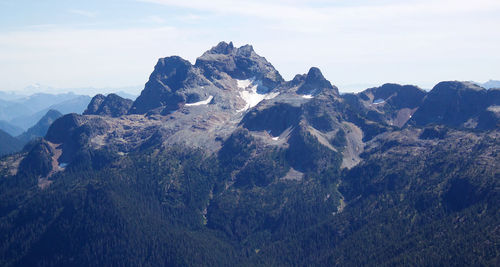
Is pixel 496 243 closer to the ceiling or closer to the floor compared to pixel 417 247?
closer to the ceiling

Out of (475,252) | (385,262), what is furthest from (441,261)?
(385,262)

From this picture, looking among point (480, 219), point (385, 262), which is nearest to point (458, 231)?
point (480, 219)

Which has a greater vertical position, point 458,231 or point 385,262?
point 458,231

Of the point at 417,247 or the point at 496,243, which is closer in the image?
the point at 496,243

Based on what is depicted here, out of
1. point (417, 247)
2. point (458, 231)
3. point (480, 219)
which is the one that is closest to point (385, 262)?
point (417, 247)

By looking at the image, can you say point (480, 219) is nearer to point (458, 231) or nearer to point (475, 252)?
point (458, 231)

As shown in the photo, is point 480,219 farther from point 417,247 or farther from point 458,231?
point 417,247

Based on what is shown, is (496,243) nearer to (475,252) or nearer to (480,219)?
(475,252)
